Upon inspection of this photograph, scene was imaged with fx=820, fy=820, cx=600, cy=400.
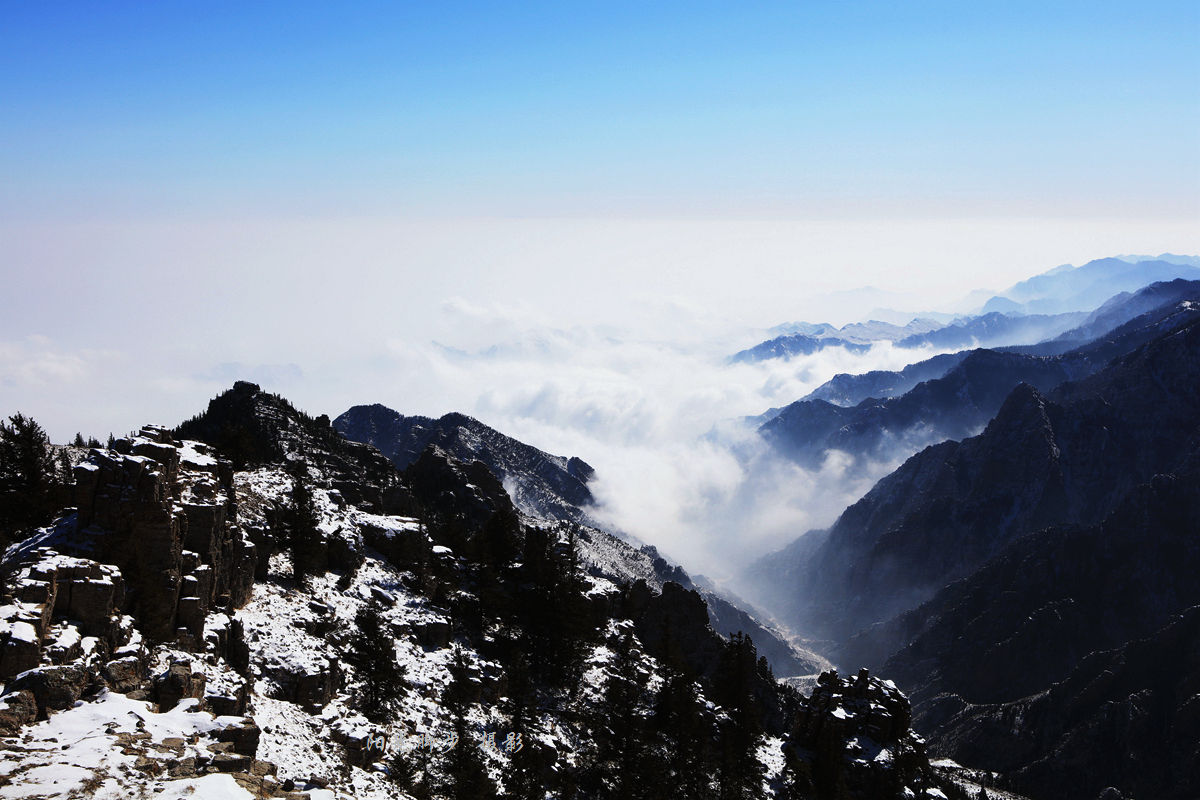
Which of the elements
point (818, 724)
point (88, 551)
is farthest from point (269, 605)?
point (818, 724)

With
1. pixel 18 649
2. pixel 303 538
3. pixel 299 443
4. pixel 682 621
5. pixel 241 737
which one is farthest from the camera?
pixel 682 621

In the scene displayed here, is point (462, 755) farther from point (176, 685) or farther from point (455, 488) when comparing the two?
point (455, 488)

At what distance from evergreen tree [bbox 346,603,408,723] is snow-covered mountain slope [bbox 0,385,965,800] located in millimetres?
187

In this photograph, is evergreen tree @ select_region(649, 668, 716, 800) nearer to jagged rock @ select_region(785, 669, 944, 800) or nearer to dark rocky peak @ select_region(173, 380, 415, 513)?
jagged rock @ select_region(785, 669, 944, 800)

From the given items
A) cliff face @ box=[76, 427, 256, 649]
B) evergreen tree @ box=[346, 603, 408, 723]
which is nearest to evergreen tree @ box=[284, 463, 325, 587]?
evergreen tree @ box=[346, 603, 408, 723]

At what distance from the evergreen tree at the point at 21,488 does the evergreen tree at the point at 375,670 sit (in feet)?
81.6

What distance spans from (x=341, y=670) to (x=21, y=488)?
85.3ft

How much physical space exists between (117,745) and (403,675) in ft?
105

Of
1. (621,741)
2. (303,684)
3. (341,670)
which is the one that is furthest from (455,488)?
(303,684)

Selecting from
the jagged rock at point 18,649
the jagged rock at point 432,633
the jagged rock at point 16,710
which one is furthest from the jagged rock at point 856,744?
the jagged rock at point 18,649

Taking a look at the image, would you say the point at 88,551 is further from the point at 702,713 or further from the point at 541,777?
the point at 702,713

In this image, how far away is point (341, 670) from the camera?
63875mm

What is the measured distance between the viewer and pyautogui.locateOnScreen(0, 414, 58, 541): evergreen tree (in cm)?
5541

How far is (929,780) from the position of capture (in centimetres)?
9969
